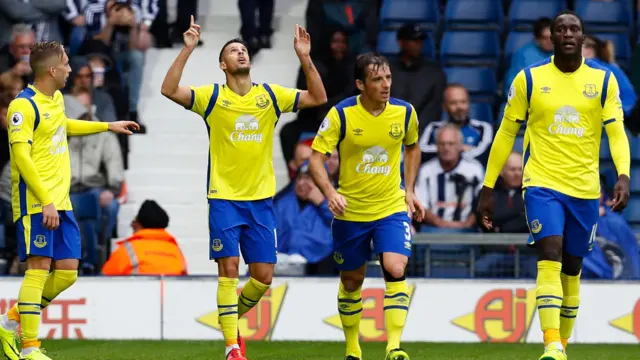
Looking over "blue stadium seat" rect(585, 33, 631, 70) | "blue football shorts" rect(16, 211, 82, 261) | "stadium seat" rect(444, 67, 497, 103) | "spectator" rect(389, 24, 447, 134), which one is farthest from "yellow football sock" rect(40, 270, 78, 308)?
"blue stadium seat" rect(585, 33, 631, 70)

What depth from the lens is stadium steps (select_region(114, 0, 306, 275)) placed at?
49.2ft

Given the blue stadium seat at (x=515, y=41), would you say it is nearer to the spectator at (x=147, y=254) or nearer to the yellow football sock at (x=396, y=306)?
the spectator at (x=147, y=254)

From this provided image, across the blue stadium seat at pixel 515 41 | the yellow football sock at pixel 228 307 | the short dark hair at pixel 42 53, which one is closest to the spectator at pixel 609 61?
the blue stadium seat at pixel 515 41

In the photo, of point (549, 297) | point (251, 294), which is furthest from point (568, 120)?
point (251, 294)

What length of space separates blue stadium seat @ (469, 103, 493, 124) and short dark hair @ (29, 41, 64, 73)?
6.25 meters

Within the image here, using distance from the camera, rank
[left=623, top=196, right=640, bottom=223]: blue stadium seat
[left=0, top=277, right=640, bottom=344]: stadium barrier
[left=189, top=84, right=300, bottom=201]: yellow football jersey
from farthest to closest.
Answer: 1. [left=623, top=196, right=640, bottom=223]: blue stadium seat
2. [left=0, top=277, right=640, bottom=344]: stadium barrier
3. [left=189, top=84, right=300, bottom=201]: yellow football jersey

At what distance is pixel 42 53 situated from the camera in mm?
9266

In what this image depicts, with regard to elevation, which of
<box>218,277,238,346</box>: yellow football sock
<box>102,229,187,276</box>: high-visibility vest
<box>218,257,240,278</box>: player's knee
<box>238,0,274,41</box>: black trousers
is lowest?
<box>102,229,187,276</box>: high-visibility vest

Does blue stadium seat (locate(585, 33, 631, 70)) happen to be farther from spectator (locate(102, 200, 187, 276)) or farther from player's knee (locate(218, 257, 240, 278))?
player's knee (locate(218, 257, 240, 278))

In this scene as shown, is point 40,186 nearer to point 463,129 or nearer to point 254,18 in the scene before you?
point 463,129

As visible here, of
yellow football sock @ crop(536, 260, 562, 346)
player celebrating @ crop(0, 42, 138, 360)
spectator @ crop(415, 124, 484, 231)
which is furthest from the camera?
spectator @ crop(415, 124, 484, 231)

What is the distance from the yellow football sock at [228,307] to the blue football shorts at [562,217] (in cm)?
202

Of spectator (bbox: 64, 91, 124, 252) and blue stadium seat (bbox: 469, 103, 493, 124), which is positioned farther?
blue stadium seat (bbox: 469, 103, 493, 124)

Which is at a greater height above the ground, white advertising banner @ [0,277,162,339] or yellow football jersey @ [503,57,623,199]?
yellow football jersey @ [503,57,623,199]
